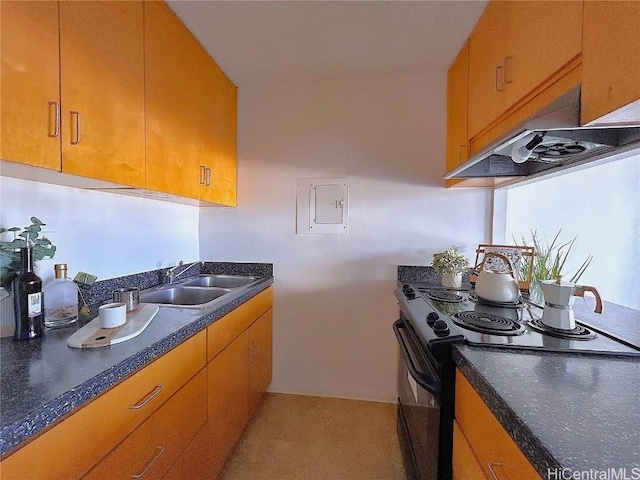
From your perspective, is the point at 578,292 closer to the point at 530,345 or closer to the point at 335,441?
the point at 530,345

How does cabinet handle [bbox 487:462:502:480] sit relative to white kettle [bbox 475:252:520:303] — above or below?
below

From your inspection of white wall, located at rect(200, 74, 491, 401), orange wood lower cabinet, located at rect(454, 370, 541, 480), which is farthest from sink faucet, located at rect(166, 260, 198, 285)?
orange wood lower cabinet, located at rect(454, 370, 541, 480)

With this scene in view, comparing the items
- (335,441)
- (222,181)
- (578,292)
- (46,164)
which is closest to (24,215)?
(46,164)

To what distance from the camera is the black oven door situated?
0.99 m

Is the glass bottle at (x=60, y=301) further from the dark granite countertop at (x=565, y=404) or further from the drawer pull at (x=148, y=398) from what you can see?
the dark granite countertop at (x=565, y=404)

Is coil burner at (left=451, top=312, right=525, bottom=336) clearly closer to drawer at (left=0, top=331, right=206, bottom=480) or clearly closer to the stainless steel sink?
drawer at (left=0, top=331, right=206, bottom=480)

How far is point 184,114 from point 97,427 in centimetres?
138

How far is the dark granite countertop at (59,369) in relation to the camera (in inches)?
22.4

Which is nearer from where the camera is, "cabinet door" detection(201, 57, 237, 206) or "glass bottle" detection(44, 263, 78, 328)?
"glass bottle" detection(44, 263, 78, 328)

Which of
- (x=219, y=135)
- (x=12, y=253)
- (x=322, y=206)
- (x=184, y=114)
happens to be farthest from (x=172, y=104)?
(x=322, y=206)

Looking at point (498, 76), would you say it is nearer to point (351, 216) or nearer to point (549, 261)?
point (549, 261)

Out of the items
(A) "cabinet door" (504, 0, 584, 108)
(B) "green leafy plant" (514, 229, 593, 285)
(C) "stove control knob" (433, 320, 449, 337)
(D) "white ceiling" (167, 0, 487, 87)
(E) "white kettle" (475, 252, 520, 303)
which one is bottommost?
(C) "stove control knob" (433, 320, 449, 337)

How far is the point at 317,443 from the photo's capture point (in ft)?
5.75

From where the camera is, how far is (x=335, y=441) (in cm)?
177
